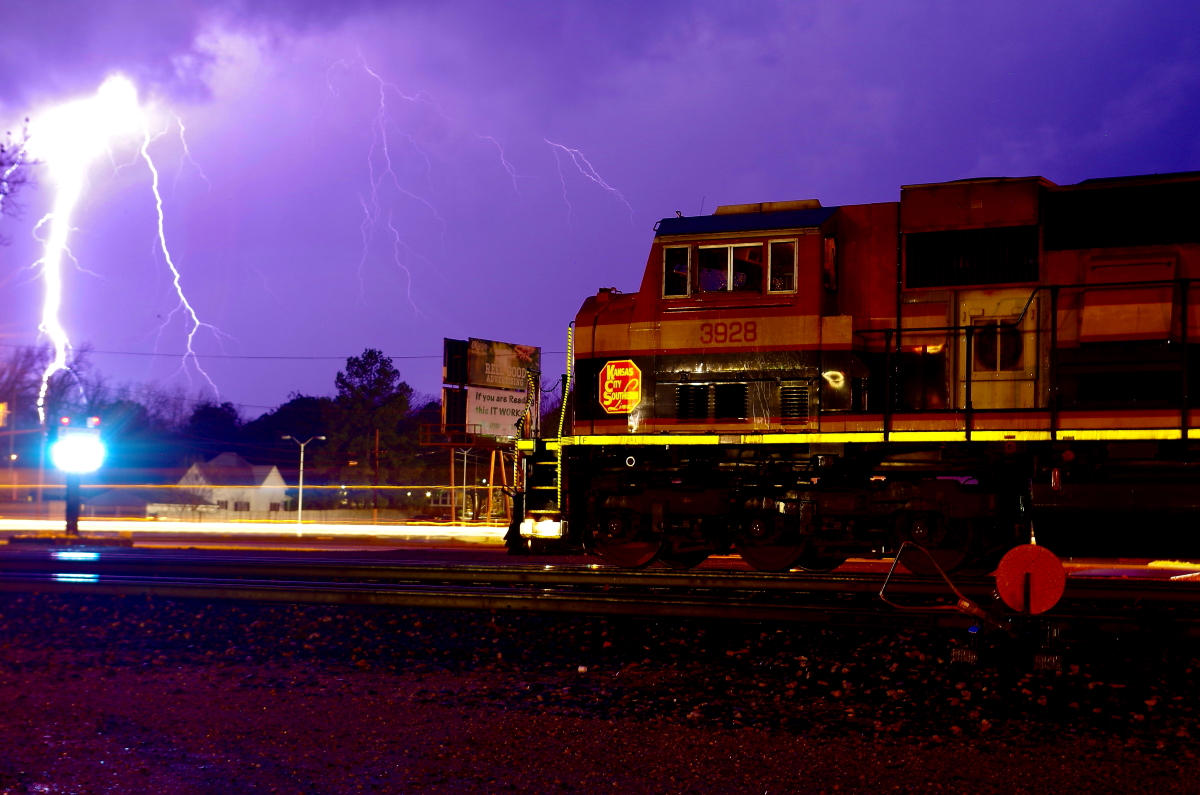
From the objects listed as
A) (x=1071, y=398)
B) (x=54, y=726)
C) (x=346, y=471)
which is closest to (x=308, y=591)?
(x=54, y=726)

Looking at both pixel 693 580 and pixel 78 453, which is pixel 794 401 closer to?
pixel 693 580

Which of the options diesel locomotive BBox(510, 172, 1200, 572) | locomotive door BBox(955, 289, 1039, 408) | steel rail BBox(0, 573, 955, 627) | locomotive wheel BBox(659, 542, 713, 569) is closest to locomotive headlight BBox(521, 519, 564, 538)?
diesel locomotive BBox(510, 172, 1200, 572)

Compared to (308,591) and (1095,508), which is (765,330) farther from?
(308,591)

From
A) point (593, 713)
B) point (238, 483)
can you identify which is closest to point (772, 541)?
point (593, 713)

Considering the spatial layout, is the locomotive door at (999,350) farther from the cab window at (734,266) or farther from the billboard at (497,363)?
the billboard at (497,363)

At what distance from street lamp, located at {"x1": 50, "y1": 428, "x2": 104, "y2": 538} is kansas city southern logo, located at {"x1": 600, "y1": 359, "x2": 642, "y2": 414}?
16265mm

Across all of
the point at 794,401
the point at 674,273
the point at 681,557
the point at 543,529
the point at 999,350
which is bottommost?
the point at 681,557

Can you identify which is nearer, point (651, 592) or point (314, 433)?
point (651, 592)

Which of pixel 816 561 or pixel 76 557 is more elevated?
pixel 816 561

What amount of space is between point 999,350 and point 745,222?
108 inches

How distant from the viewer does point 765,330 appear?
966 centimetres

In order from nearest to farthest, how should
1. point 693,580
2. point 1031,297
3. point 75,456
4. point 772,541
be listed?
point 1031,297
point 693,580
point 772,541
point 75,456

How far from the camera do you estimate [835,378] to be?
9.45 metres

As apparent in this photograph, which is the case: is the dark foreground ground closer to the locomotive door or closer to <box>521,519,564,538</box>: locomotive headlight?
<box>521,519,564,538</box>: locomotive headlight
